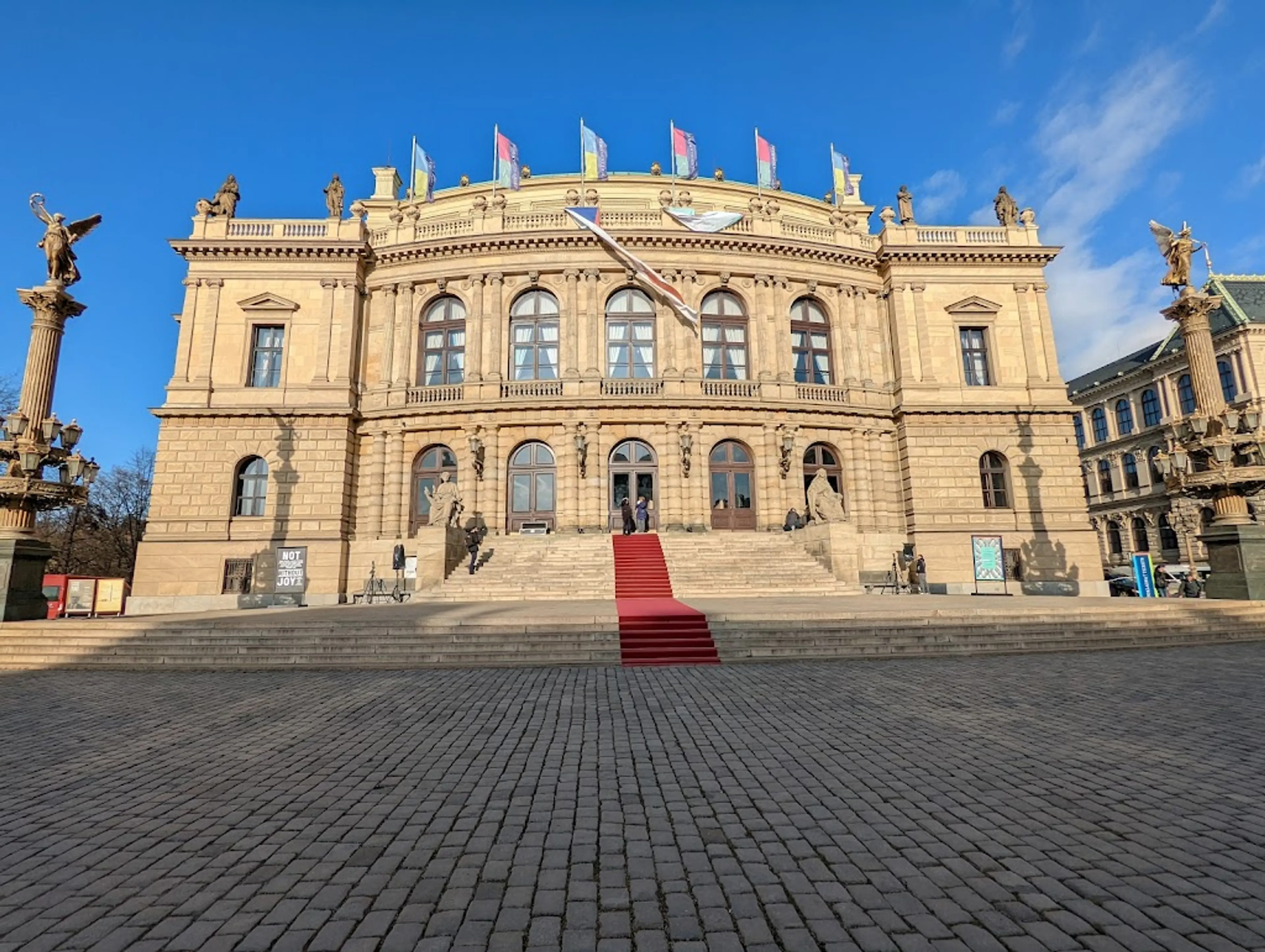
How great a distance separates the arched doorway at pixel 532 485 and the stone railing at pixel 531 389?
221 cm

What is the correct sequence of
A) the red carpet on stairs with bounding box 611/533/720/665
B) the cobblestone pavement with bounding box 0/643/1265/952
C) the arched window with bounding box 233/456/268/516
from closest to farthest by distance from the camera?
the cobblestone pavement with bounding box 0/643/1265/952
the red carpet on stairs with bounding box 611/533/720/665
the arched window with bounding box 233/456/268/516

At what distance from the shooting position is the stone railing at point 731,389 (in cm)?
2667

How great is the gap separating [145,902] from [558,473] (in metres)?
22.6

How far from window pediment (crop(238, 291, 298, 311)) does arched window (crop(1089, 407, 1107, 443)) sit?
202 ft

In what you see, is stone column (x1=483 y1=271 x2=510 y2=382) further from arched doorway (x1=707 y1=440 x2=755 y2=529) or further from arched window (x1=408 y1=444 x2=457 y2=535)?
arched doorway (x1=707 y1=440 x2=755 y2=529)

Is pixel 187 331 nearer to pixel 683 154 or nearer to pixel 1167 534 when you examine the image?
pixel 683 154

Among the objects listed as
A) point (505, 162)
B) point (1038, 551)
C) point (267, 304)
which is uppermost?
point (505, 162)

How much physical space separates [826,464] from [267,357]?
85.9 feet

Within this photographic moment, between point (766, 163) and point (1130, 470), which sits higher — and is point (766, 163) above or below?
above

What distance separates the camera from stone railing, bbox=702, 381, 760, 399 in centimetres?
2667

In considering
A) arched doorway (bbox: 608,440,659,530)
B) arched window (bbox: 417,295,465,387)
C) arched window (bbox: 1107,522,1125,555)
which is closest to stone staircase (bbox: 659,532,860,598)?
arched doorway (bbox: 608,440,659,530)

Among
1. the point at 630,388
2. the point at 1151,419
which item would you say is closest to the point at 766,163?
the point at 630,388

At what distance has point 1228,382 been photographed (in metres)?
38.9

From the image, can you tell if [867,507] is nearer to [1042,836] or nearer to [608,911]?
[1042,836]
